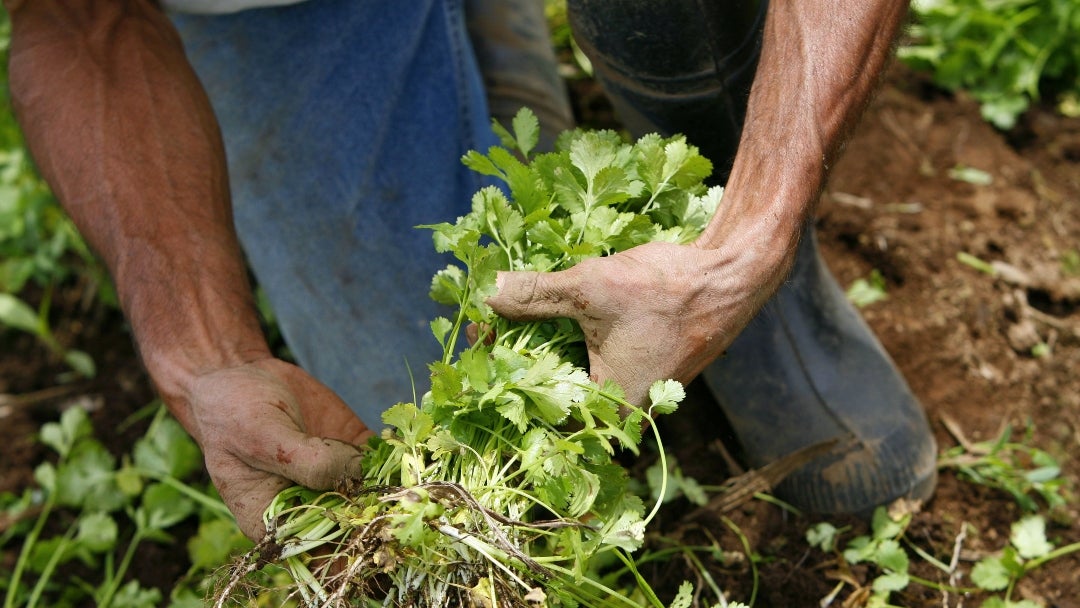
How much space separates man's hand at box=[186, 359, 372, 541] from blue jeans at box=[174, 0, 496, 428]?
2.17 feet

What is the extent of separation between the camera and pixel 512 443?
1.27m

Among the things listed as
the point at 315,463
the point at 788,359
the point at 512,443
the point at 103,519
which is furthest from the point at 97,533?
the point at 788,359

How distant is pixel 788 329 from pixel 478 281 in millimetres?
816

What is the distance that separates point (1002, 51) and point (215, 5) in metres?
2.12

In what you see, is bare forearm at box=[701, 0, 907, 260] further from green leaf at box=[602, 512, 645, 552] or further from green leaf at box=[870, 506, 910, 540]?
green leaf at box=[870, 506, 910, 540]

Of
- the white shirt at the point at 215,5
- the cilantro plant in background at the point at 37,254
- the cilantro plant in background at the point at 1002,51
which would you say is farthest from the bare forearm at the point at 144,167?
the cilantro plant in background at the point at 1002,51

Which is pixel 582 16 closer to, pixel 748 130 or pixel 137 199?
pixel 748 130

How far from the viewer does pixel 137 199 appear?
1693mm

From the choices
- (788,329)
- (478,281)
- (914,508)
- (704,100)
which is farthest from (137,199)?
(914,508)

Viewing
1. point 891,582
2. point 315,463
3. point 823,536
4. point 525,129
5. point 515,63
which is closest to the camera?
point 315,463

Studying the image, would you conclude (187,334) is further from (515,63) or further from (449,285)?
(515,63)

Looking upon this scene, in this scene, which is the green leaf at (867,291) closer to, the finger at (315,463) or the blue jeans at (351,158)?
the blue jeans at (351,158)

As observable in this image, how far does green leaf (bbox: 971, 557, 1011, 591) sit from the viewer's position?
1.70 meters

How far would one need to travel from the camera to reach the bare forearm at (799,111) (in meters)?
1.34
